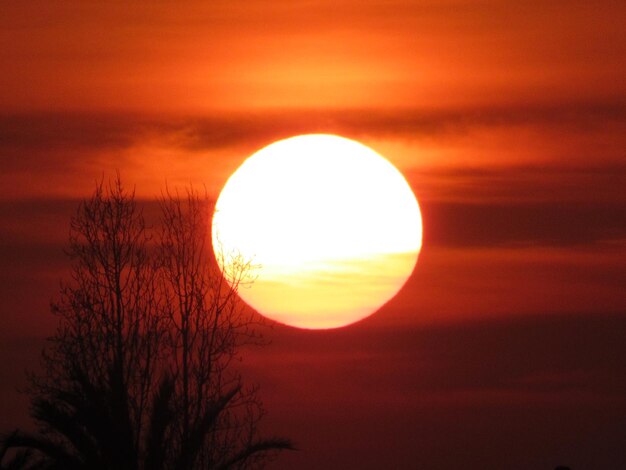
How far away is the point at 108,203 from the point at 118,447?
5.22 m

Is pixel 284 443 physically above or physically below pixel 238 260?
below

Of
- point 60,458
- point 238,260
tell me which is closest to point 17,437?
point 60,458

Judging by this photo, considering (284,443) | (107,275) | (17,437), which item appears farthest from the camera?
(107,275)

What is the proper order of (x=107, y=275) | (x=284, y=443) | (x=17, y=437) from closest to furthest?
(x=17, y=437) → (x=284, y=443) → (x=107, y=275)

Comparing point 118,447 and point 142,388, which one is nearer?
point 118,447

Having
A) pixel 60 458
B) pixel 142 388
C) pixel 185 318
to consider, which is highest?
pixel 185 318

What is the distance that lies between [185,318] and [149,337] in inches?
33.7

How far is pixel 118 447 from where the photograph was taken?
64.0 feet

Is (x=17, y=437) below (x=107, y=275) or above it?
below

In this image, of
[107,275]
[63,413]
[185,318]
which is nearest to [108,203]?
[107,275]

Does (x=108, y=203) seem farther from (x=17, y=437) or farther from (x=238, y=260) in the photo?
(x=17, y=437)

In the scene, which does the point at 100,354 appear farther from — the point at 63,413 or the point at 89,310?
the point at 63,413

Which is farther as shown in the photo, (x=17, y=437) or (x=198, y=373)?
(x=198, y=373)

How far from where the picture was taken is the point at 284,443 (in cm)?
2047
